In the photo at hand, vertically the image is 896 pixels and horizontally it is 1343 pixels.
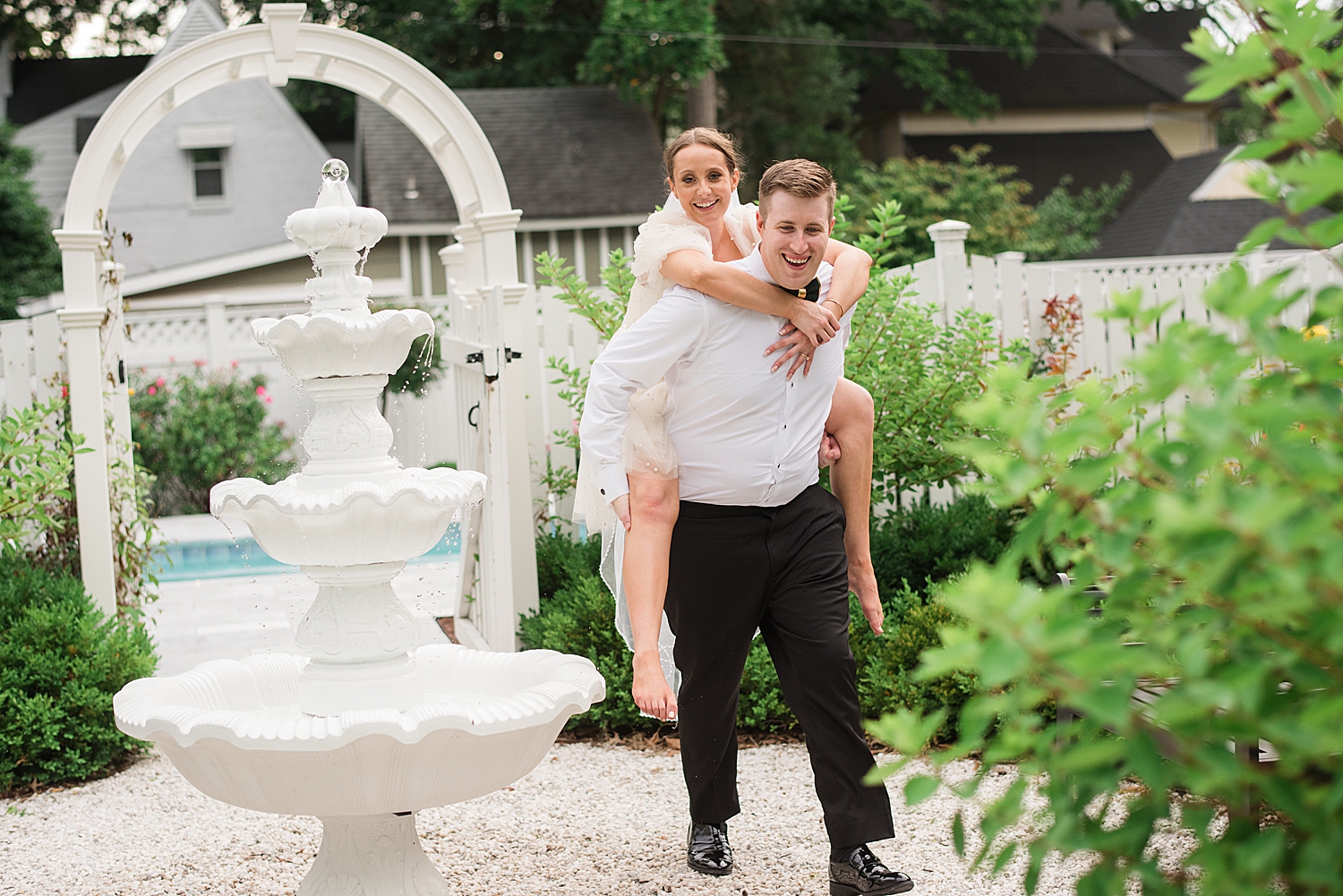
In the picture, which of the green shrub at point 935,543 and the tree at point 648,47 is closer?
the green shrub at point 935,543

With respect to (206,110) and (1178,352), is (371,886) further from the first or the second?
(206,110)

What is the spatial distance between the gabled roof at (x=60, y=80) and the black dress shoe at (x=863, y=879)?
26913 mm

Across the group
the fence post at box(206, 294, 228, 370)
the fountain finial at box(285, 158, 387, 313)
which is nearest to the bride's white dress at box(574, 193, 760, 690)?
the fountain finial at box(285, 158, 387, 313)

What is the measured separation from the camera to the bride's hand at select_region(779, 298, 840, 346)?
3143 millimetres

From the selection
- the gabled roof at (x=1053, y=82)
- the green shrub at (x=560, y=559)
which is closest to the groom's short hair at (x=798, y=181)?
the green shrub at (x=560, y=559)

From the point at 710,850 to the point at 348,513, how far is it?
1440 millimetres

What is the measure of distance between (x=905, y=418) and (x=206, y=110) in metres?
17.2

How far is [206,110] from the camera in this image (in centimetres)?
1962

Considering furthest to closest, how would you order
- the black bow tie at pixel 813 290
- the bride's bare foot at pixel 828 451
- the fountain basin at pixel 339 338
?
the bride's bare foot at pixel 828 451
the black bow tie at pixel 813 290
the fountain basin at pixel 339 338

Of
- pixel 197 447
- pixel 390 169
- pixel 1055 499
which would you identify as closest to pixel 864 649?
pixel 1055 499

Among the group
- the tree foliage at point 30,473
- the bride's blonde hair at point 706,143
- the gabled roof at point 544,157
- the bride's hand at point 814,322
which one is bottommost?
the tree foliage at point 30,473

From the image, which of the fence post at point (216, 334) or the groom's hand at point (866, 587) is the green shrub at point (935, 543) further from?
the fence post at point (216, 334)

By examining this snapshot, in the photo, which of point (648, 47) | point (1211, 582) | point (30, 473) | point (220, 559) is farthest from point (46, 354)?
point (648, 47)

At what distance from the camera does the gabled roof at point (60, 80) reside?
1011 inches
